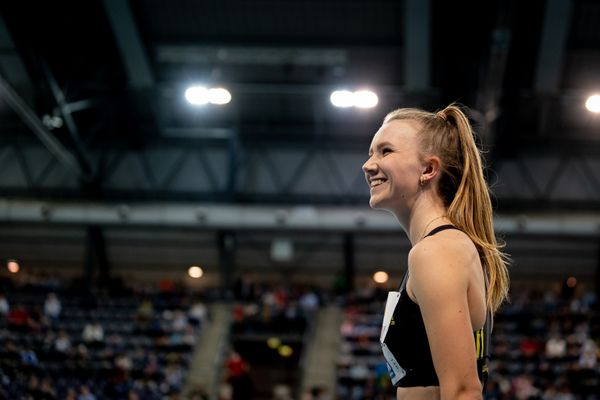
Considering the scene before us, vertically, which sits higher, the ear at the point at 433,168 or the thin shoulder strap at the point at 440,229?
the ear at the point at 433,168

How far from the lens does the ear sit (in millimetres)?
2402

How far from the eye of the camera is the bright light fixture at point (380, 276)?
28.9 metres

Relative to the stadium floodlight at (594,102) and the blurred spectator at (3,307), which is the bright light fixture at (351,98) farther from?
the blurred spectator at (3,307)

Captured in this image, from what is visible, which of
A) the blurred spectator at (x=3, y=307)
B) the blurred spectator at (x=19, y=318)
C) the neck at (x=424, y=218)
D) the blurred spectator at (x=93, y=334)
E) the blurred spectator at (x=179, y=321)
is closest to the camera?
the neck at (x=424, y=218)

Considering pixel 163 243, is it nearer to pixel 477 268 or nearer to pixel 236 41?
pixel 236 41

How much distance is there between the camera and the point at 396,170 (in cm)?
239

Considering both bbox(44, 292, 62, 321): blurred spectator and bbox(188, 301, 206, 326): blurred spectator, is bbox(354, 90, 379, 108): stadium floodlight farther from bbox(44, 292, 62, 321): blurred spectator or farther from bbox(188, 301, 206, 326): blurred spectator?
bbox(44, 292, 62, 321): blurred spectator

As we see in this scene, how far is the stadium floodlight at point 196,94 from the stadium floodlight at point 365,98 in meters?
3.75

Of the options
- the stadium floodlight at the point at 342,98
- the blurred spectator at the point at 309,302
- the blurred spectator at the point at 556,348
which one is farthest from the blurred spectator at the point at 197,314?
the blurred spectator at the point at 556,348

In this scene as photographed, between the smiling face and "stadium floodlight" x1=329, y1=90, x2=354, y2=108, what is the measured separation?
18.3 metres

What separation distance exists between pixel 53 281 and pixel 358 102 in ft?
42.5

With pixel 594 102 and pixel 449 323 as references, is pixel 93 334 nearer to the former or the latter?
pixel 594 102

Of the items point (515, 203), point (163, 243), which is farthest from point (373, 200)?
point (163, 243)

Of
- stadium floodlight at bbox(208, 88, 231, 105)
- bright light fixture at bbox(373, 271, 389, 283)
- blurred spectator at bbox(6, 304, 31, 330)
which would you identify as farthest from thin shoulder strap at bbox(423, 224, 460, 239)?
bright light fixture at bbox(373, 271, 389, 283)
